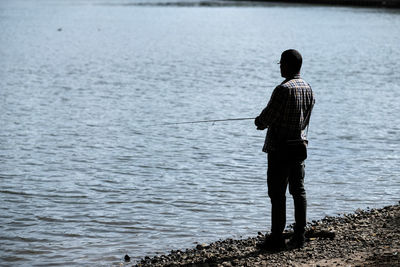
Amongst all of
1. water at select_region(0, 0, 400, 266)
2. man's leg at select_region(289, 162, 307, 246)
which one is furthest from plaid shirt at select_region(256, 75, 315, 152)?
water at select_region(0, 0, 400, 266)

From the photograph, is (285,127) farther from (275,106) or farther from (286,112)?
(275,106)

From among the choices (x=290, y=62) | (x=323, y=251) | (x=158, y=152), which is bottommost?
(x=158, y=152)

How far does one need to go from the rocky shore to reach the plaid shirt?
120 cm

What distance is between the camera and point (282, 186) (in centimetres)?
744

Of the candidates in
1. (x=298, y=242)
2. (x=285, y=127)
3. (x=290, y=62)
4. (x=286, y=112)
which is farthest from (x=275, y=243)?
(x=290, y=62)

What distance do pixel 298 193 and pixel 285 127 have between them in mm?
766

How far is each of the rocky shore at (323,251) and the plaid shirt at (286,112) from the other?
3.94ft

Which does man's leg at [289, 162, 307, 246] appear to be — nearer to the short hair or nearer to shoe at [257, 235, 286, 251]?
shoe at [257, 235, 286, 251]

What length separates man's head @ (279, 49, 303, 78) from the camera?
7.18 meters

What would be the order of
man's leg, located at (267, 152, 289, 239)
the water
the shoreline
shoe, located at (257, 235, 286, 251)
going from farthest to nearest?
the shoreline < the water < shoe, located at (257, 235, 286, 251) < man's leg, located at (267, 152, 289, 239)

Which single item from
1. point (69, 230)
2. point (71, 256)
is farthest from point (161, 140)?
point (71, 256)

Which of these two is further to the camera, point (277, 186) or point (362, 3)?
point (362, 3)

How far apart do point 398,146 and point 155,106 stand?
8.89m

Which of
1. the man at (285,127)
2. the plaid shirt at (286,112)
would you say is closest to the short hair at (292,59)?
the man at (285,127)
